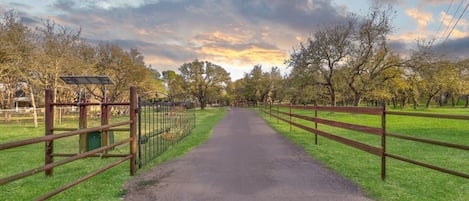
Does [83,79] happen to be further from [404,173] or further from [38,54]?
[38,54]

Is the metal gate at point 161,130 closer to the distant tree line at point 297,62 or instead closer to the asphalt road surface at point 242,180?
the asphalt road surface at point 242,180

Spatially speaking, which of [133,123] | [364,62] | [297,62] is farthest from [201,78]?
[133,123]

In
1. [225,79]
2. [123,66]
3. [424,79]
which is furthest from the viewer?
[225,79]

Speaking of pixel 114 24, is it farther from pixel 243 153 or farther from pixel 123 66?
pixel 243 153

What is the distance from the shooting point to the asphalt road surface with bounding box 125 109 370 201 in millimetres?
4141

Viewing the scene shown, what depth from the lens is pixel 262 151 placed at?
309 inches

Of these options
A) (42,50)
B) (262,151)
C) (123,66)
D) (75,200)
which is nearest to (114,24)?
(42,50)

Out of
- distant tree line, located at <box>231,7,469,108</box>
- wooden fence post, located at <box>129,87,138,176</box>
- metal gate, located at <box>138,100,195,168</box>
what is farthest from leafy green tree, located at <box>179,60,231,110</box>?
wooden fence post, located at <box>129,87,138,176</box>

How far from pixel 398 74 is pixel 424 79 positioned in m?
2.11

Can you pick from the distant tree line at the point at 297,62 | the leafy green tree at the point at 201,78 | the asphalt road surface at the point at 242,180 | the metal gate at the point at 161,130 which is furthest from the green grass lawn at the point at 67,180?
the leafy green tree at the point at 201,78

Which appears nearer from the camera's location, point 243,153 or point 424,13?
point 243,153

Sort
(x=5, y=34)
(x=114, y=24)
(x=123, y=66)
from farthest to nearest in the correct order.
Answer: (x=123, y=66) → (x=114, y=24) → (x=5, y=34)

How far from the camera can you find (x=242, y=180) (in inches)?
193

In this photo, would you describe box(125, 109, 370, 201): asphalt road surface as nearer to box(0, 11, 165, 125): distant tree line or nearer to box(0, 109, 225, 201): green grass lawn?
box(0, 109, 225, 201): green grass lawn
